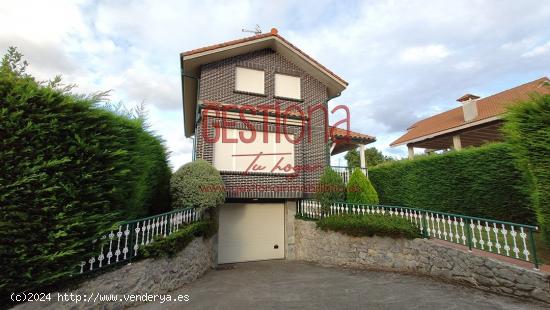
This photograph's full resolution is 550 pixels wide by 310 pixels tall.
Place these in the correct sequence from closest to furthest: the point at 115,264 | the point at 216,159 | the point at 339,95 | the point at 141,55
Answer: the point at 115,264
the point at 141,55
the point at 216,159
the point at 339,95

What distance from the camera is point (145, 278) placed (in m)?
5.00

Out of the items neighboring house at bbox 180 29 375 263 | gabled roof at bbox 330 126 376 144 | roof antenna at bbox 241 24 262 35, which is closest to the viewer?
neighboring house at bbox 180 29 375 263

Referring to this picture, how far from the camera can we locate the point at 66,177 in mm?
3830

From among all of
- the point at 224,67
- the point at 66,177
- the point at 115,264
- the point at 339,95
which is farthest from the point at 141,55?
the point at 339,95

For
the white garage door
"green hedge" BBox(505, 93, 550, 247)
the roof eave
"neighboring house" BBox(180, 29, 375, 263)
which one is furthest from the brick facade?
the roof eave

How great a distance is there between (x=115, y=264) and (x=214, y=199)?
3.27 metres

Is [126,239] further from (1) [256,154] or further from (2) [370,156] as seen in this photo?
(2) [370,156]

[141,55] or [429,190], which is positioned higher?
[141,55]

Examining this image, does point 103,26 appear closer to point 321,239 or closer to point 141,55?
point 141,55

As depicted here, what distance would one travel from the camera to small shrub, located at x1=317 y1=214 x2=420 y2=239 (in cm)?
677

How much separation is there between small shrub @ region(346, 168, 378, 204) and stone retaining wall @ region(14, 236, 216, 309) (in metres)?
5.65

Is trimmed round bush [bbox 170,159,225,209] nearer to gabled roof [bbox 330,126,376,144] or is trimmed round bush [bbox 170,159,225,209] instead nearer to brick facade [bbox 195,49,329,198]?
brick facade [bbox 195,49,329,198]

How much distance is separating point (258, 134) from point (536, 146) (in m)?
7.82

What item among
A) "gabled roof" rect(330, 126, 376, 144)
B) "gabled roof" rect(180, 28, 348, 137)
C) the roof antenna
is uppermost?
the roof antenna
